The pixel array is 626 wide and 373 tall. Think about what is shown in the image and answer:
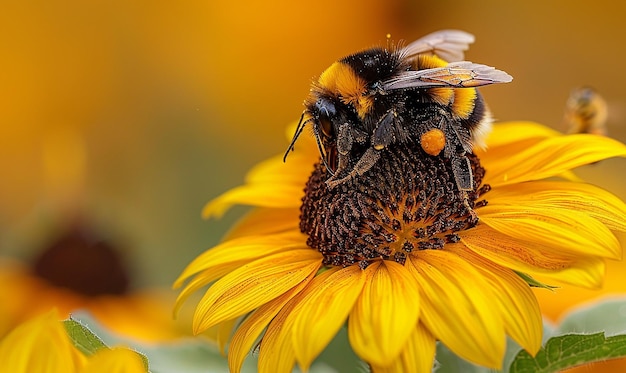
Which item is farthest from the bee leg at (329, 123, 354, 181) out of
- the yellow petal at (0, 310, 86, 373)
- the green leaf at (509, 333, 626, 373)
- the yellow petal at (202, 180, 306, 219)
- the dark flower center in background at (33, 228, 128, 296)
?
the dark flower center in background at (33, 228, 128, 296)

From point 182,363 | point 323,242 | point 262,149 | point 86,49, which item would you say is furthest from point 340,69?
point 86,49

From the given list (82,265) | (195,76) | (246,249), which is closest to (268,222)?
(246,249)

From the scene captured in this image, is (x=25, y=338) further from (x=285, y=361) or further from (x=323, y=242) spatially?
(x=323, y=242)

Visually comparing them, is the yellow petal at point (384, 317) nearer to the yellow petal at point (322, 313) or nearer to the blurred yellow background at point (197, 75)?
the yellow petal at point (322, 313)

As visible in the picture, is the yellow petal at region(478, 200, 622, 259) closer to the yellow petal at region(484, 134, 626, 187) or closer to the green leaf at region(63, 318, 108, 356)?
the yellow petal at region(484, 134, 626, 187)

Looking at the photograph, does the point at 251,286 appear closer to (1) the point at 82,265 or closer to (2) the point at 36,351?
(2) the point at 36,351
